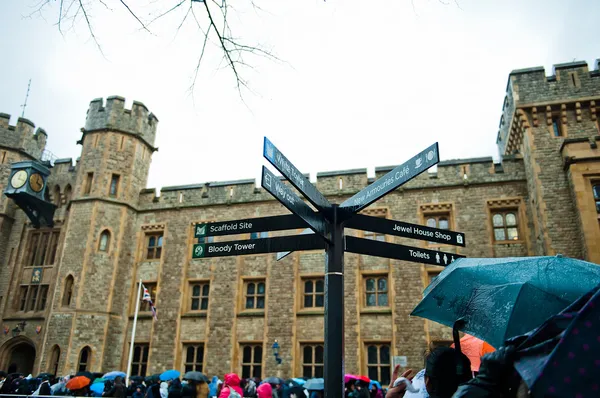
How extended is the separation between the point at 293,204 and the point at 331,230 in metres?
0.56

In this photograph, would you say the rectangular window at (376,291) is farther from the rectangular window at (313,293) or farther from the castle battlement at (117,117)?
the castle battlement at (117,117)

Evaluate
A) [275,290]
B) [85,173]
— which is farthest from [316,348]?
[85,173]

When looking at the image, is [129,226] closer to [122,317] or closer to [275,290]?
[122,317]

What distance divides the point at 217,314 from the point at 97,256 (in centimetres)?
555

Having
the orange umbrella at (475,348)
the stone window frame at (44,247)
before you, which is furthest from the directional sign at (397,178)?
the stone window frame at (44,247)

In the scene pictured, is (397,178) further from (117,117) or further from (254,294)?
(117,117)

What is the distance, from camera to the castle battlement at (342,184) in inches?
662

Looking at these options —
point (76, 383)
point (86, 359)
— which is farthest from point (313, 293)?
point (86, 359)

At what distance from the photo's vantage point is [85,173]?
65.1 ft

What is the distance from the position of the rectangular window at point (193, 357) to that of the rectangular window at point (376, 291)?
6682 mm

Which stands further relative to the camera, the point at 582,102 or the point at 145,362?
the point at 145,362

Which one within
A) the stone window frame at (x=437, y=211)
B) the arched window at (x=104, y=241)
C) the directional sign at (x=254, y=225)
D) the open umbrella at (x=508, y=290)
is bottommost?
the open umbrella at (x=508, y=290)

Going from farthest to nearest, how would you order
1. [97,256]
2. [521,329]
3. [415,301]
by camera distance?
[97,256] < [415,301] < [521,329]

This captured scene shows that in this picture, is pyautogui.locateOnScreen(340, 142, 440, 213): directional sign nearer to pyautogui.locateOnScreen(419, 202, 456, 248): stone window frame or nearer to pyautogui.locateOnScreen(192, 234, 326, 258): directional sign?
pyautogui.locateOnScreen(192, 234, 326, 258): directional sign
